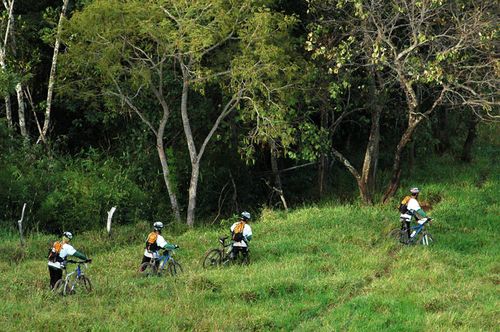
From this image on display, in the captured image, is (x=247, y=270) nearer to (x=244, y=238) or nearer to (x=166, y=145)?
(x=244, y=238)

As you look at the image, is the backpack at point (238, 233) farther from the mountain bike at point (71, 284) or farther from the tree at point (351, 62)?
the tree at point (351, 62)

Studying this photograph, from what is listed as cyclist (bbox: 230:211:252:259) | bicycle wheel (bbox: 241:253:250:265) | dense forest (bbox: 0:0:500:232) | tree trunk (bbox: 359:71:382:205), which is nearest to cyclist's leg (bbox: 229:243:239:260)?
cyclist (bbox: 230:211:252:259)

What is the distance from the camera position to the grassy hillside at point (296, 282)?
1505 cm

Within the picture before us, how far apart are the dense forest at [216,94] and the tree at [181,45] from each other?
7 centimetres

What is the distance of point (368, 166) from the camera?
27.2 meters

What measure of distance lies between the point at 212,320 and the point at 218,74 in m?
→ 11.7

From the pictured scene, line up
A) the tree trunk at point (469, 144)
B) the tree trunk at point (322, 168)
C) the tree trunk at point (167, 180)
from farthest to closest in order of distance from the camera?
the tree trunk at point (469, 144)
the tree trunk at point (322, 168)
the tree trunk at point (167, 180)

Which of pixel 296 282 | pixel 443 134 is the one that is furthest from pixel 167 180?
pixel 443 134

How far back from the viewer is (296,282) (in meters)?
17.7

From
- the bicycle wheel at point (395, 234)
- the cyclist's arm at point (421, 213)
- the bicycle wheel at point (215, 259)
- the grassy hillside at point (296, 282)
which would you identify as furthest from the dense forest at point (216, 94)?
the bicycle wheel at point (215, 259)

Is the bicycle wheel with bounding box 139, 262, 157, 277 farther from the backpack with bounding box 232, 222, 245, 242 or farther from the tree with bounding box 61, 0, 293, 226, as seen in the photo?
the tree with bounding box 61, 0, 293, 226

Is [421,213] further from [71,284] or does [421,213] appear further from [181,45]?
[71,284]

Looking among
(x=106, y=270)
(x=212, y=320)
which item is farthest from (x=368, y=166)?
(x=212, y=320)

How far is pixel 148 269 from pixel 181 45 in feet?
26.4
